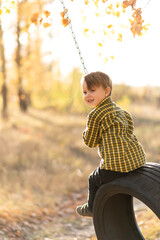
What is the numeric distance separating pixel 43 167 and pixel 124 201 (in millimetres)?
5142

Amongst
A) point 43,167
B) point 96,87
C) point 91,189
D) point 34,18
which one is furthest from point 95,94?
point 43,167

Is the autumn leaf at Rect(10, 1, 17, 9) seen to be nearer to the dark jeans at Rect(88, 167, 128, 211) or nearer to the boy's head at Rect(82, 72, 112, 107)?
the boy's head at Rect(82, 72, 112, 107)

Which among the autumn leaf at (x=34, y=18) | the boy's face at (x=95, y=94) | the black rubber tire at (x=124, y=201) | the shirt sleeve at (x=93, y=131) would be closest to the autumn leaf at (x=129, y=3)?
the autumn leaf at (x=34, y=18)

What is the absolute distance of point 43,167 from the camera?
8516 mm

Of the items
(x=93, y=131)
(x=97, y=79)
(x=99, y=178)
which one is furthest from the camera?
(x=99, y=178)

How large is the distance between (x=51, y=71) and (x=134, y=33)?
53.5 feet

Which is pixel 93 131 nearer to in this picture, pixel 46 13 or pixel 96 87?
pixel 96 87

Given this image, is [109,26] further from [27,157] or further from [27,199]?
[27,157]

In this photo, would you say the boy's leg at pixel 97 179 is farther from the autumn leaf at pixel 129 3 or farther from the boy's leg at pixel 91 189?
the autumn leaf at pixel 129 3

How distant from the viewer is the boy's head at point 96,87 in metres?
3.03

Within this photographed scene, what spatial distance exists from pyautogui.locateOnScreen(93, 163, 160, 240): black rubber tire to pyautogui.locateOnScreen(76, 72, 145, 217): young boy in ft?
0.31

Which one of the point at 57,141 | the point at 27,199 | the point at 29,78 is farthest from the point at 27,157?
the point at 29,78

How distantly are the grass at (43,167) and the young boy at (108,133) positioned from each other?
1719 mm

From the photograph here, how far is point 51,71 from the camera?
1969cm
